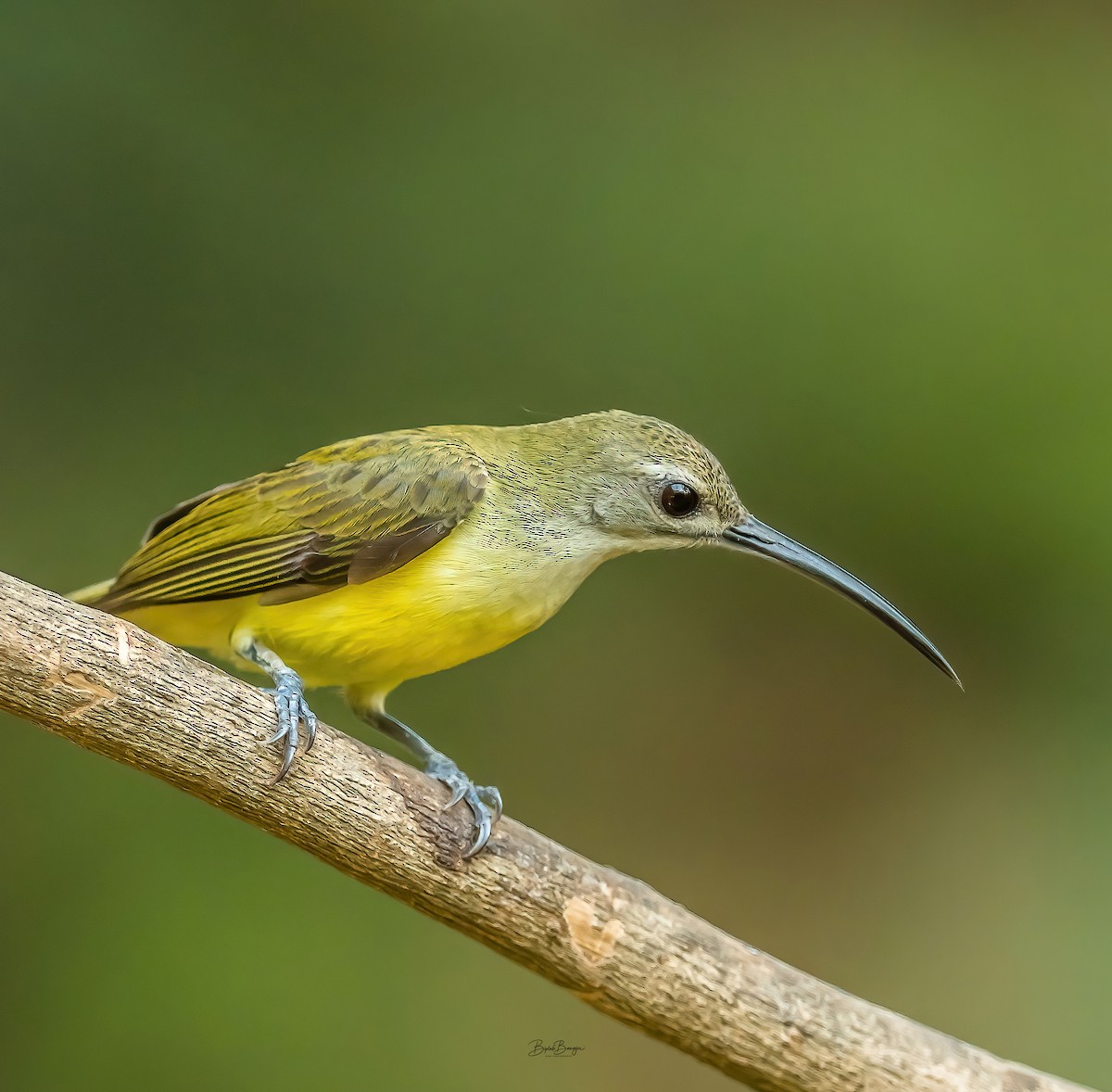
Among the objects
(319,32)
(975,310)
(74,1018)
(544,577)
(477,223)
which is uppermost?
(975,310)

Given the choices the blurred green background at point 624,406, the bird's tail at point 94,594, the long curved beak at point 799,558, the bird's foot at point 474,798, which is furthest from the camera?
the blurred green background at point 624,406

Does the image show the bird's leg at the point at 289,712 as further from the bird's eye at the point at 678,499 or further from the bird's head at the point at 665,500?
the bird's eye at the point at 678,499

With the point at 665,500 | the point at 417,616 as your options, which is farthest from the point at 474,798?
the point at 665,500

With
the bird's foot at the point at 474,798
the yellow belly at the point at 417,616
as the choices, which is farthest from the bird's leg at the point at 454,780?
the yellow belly at the point at 417,616

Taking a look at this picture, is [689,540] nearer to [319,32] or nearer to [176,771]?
[176,771]

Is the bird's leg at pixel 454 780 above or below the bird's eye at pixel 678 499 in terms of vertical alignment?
below

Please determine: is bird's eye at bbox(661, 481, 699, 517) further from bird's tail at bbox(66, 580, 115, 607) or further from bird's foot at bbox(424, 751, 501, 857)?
bird's tail at bbox(66, 580, 115, 607)

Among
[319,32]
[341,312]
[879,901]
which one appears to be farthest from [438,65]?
[879,901]
